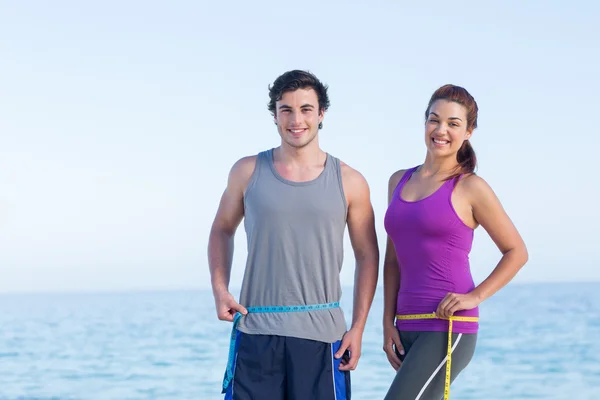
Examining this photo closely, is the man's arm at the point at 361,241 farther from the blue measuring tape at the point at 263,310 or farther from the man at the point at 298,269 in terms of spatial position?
the blue measuring tape at the point at 263,310

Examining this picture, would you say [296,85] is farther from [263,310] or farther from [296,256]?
[263,310]

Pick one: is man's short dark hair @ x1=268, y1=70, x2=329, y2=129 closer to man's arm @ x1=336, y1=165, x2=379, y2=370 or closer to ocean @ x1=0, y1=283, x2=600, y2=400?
man's arm @ x1=336, y1=165, x2=379, y2=370

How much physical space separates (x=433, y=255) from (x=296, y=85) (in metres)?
0.86

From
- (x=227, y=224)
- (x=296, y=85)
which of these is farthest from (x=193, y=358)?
(x=296, y=85)

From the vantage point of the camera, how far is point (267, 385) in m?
3.32

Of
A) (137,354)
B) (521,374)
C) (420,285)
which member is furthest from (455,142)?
(137,354)

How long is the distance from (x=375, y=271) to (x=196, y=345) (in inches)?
539

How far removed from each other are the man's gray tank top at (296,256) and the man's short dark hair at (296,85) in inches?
13.8

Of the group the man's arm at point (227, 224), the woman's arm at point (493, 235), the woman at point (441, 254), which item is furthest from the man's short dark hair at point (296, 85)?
the woman's arm at point (493, 235)

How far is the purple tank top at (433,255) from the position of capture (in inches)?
125

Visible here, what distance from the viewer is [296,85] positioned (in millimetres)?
3420

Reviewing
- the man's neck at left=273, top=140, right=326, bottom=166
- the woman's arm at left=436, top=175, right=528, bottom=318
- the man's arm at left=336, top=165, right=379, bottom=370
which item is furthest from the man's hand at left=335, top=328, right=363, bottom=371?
the man's neck at left=273, top=140, right=326, bottom=166

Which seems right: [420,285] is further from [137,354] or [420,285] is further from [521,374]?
[137,354]

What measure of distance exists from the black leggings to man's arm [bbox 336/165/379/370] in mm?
279
